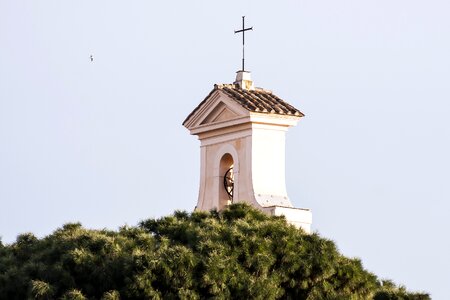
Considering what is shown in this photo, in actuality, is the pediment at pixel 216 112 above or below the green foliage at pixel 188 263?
above

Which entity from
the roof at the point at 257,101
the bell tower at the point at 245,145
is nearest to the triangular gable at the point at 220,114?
the bell tower at the point at 245,145

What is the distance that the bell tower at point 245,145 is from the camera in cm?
4766

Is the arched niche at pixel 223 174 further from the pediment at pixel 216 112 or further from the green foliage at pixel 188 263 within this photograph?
the green foliage at pixel 188 263

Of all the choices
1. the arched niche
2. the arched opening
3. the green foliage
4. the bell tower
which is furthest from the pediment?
the green foliage

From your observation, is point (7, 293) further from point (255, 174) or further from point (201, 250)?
point (255, 174)

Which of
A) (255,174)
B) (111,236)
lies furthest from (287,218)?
(111,236)

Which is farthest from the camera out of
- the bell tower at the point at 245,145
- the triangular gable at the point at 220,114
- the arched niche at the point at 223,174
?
the arched niche at the point at 223,174

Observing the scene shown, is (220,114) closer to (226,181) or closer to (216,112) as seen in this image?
(216,112)

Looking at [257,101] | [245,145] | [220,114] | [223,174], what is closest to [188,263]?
[245,145]

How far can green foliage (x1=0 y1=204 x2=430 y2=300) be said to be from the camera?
42.0 meters

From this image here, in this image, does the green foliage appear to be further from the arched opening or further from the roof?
the arched opening

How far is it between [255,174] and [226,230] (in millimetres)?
4233

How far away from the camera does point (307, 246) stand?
4400cm

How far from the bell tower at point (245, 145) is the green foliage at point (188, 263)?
7.72 ft
